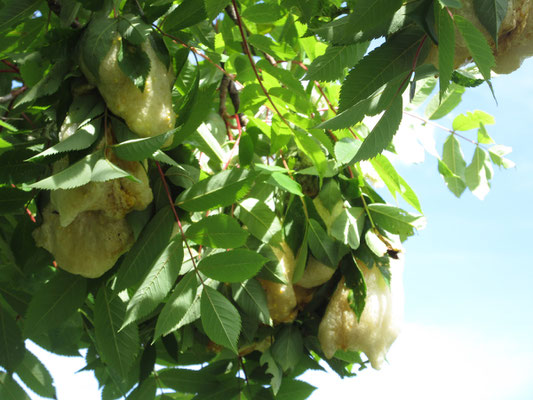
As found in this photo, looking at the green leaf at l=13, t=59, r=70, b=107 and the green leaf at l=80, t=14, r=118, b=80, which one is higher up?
the green leaf at l=80, t=14, r=118, b=80

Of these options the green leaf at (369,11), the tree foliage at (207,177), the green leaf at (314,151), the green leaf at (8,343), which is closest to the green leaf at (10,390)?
the tree foliage at (207,177)

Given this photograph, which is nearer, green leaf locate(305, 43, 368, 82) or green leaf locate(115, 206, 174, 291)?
green leaf locate(305, 43, 368, 82)

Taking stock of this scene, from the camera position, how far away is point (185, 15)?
1.03 meters

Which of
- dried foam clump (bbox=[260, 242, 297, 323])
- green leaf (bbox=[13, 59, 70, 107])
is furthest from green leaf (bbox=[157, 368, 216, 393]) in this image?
green leaf (bbox=[13, 59, 70, 107])

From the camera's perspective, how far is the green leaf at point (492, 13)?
747 mm

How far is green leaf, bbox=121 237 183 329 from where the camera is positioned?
960 millimetres

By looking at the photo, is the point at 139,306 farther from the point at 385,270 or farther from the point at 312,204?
the point at 385,270

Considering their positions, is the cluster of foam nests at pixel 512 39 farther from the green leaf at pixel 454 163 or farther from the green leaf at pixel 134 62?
the green leaf at pixel 454 163

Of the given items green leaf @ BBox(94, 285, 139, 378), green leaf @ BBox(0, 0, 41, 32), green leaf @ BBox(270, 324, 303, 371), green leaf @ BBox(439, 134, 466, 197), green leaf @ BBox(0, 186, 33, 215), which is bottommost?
green leaf @ BBox(439, 134, 466, 197)

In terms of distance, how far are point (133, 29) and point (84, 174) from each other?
9.8 inches

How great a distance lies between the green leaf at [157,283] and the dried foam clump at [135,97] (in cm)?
20

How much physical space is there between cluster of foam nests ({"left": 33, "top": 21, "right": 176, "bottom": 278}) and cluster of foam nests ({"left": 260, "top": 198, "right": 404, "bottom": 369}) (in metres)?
0.40

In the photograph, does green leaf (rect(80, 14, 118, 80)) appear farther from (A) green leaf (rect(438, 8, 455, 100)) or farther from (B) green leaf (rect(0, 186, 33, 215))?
(A) green leaf (rect(438, 8, 455, 100))

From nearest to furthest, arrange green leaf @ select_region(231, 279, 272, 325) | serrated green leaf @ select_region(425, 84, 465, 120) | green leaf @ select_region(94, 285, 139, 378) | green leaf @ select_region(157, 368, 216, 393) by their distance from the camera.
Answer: green leaf @ select_region(94, 285, 139, 378)
green leaf @ select_region(231, 279, 272, 325)
green leaf @ select_region(157, 368, 216, 393)
serrated green leaf @ select_region(425, 84, 465, 120)
